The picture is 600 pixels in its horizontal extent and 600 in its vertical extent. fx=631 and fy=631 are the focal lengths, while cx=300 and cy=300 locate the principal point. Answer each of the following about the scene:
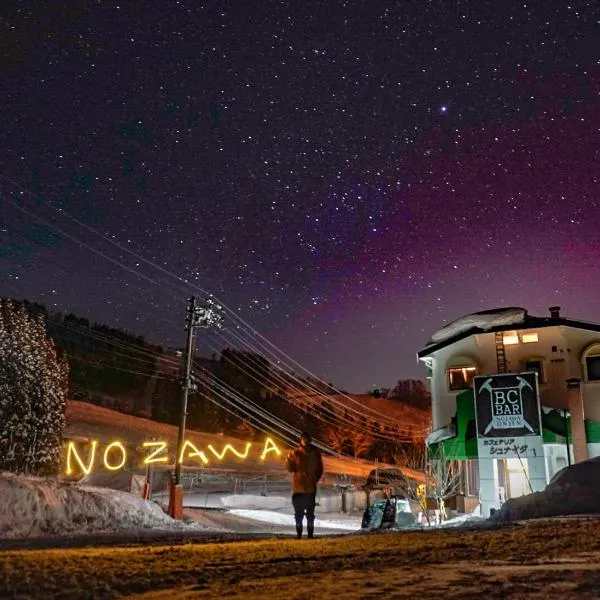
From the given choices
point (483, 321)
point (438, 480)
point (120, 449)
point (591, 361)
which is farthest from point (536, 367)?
point (120, 449)

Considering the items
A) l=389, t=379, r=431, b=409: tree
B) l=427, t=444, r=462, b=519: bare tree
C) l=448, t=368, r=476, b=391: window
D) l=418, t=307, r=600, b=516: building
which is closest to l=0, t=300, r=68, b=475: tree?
l=427, t=444, r=462, b=519: bare tree

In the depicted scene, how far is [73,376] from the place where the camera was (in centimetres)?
6619

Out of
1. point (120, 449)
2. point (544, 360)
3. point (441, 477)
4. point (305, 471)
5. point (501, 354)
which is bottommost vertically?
point (305, 471)

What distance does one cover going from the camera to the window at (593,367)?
28.9 meters

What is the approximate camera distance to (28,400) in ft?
89.2

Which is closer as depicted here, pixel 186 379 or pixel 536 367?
pixel 186 379

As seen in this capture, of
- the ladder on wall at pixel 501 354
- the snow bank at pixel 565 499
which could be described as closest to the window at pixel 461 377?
the ladder on wall at pixel 501 354

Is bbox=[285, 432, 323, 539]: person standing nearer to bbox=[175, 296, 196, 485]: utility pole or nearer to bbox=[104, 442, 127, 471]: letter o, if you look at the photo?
bbox=[175, 296, 196, 485]: utility pole

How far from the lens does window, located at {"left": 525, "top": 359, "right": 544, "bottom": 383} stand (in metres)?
29.9

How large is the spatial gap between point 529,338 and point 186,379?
1667 centimetres

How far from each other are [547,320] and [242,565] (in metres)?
26.7

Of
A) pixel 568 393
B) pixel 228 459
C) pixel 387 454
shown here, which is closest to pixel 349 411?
pixel 387 454

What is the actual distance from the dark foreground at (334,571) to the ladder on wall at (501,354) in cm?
2254

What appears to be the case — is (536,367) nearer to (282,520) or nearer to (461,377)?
(461,377)
